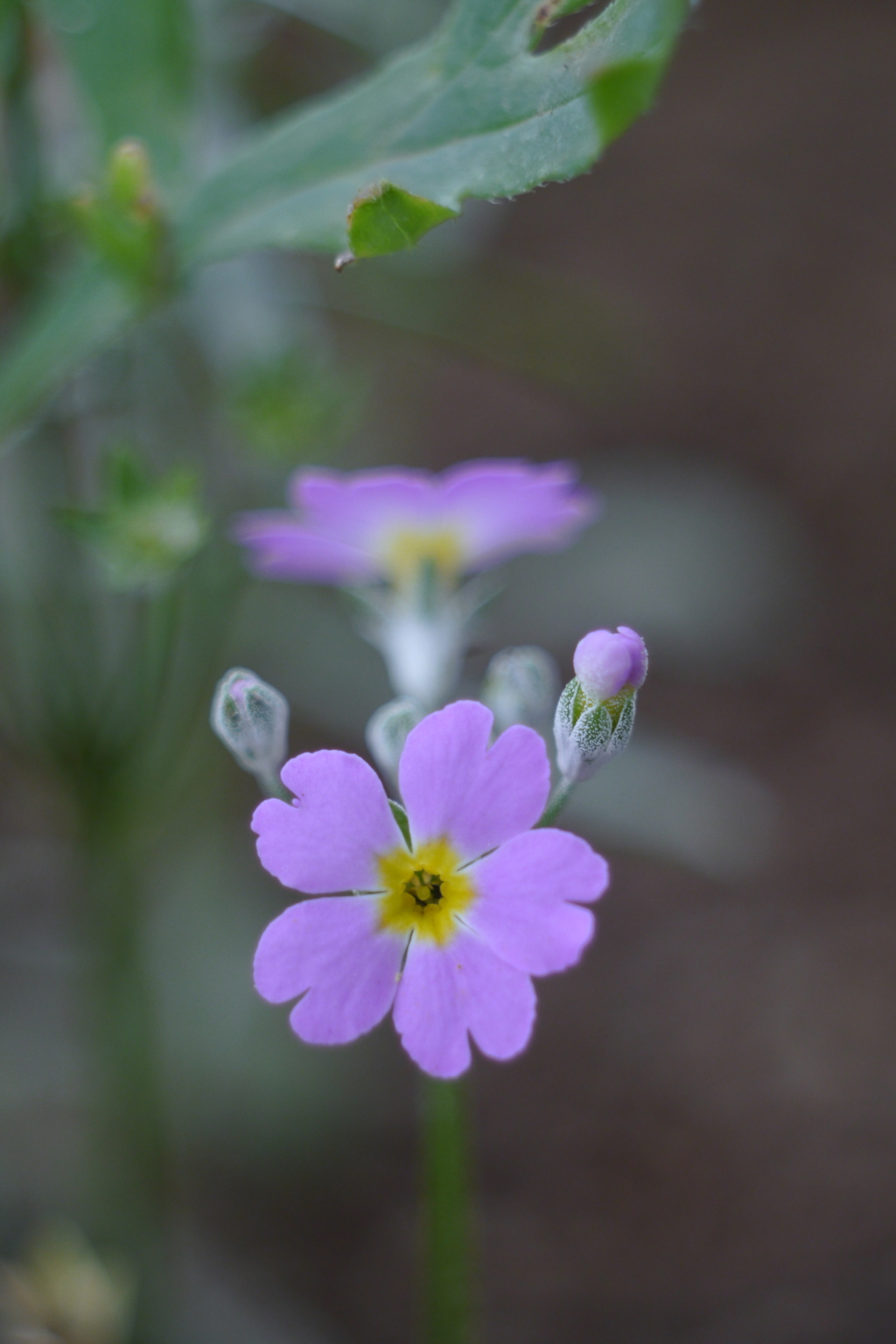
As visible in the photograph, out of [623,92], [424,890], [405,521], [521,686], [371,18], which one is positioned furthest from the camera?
[371,18]

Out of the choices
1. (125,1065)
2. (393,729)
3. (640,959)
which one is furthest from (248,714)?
(640,959)

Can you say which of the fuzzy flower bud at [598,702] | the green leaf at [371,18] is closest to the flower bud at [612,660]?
the fuzzy flower bud at [598,702]

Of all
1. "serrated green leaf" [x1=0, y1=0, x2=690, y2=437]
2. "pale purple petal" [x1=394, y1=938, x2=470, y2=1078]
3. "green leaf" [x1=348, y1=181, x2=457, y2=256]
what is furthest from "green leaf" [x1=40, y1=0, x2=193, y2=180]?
"pale purple petal" [x1=394, y1=938, x2=470, y2=1078]

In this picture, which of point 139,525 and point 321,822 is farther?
point 139,525

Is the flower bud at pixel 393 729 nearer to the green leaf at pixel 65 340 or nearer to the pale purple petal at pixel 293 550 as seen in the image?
the pale purple petal at pixel 293 550

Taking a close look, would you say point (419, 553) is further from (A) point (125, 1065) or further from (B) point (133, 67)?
(A) point (125, 1065)

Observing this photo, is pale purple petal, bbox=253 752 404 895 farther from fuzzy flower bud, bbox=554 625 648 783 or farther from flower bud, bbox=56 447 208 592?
flower bud, bbox=56 447 208 592
